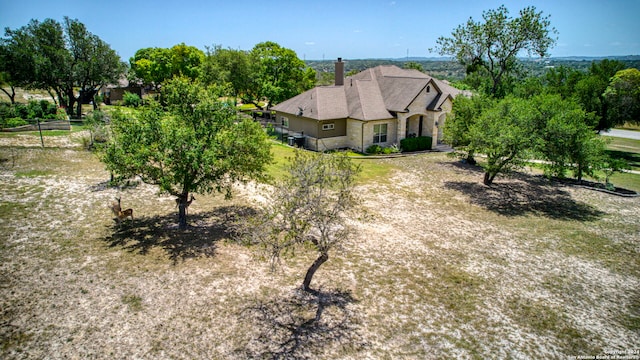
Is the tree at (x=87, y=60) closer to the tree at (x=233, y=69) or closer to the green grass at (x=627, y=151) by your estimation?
the tree at (x=233, y=69)

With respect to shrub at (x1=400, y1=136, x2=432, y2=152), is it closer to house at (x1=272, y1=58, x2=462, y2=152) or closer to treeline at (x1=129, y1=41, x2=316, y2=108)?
house at (x1=272, y1=58, x2=462, y2=152)

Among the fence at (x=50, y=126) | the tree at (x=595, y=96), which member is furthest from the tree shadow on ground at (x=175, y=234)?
the tree at (x=595, y=96)

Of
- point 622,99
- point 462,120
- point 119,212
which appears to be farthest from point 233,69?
point 622,99

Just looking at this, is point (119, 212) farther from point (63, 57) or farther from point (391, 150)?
point (63, 57)

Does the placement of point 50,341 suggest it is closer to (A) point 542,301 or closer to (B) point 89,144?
(A) point 542,301

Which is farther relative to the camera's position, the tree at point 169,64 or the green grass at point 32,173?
the tree at point 169,64

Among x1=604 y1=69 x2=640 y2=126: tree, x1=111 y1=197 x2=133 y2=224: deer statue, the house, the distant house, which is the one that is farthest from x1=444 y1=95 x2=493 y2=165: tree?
the distant house
